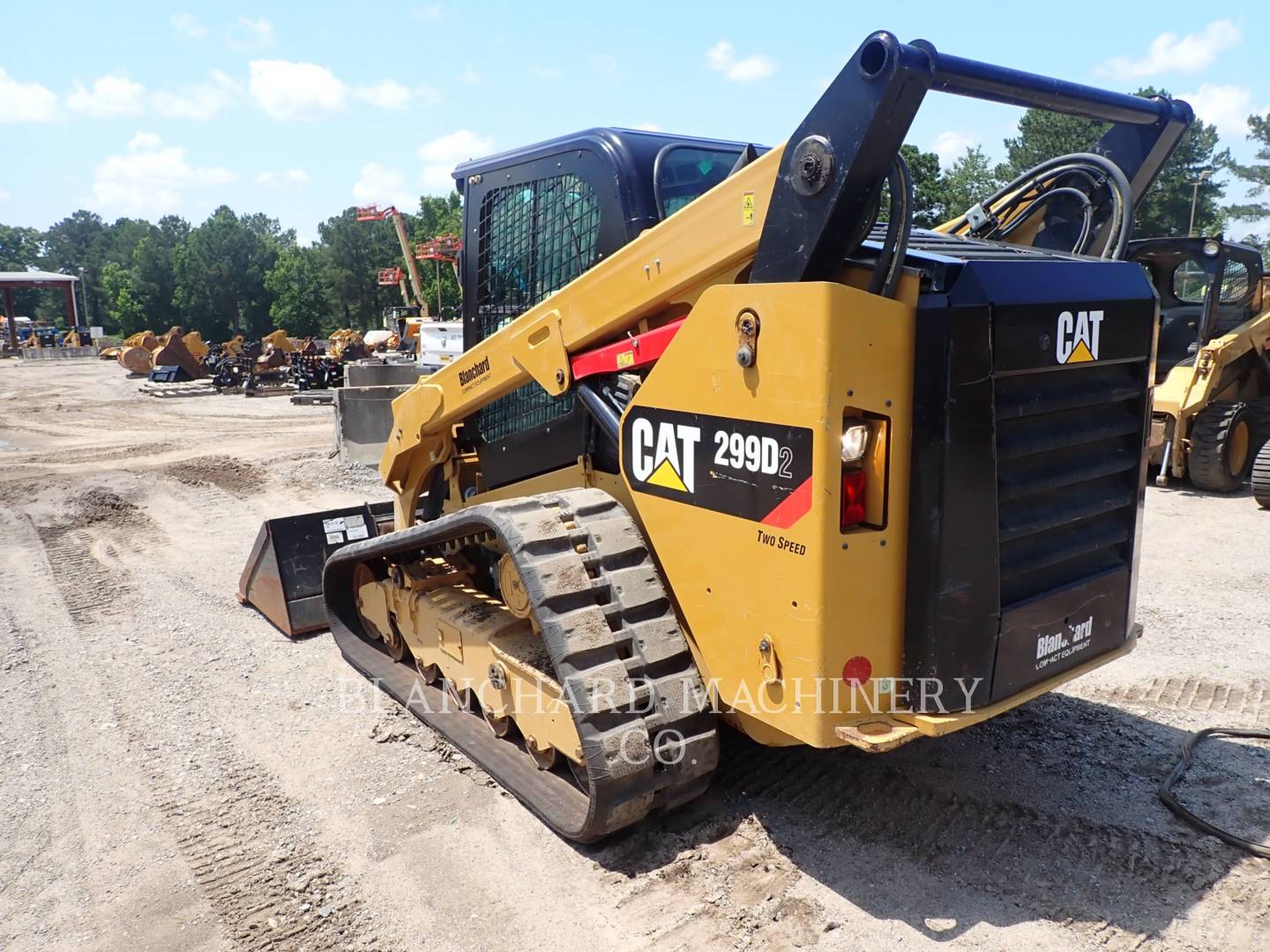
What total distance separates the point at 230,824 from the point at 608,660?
1737mm

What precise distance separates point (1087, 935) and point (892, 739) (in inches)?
32.7

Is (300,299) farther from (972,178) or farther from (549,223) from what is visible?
(549,223)

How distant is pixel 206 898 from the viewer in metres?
3.12

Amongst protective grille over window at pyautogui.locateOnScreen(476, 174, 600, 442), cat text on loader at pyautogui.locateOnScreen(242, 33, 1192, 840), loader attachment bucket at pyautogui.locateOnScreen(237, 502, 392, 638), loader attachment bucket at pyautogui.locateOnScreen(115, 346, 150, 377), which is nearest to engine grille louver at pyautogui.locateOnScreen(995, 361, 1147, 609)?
cat text on loader at pyautogui.locateOnScreen(242, 33, 1192, 840)

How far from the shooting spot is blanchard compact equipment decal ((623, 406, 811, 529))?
262 centimetres

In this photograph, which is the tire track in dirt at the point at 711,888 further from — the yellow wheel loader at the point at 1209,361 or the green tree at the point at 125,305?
the green tree at the point at 125,305

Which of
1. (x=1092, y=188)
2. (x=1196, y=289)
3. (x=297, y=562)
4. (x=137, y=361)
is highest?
(x=1092, y=188)

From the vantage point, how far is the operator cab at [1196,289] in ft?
31.5

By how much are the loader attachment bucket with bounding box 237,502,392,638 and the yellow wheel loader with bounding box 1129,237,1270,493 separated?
8.05 metres

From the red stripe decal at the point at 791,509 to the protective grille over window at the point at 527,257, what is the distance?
4.56ft

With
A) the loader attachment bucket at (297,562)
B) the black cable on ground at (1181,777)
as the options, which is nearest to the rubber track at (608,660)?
the black cable on ground at (1181,777)

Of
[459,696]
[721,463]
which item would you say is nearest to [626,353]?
[721,463]

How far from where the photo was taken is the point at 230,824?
11.7 feet

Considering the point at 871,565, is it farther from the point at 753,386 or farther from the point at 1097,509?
the point at 1097,509
